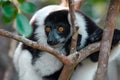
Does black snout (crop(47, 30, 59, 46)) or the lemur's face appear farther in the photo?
Result: the lemur's face

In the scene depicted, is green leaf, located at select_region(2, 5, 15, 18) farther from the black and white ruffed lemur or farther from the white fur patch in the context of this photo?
the white fur patch

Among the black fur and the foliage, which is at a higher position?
the foliage

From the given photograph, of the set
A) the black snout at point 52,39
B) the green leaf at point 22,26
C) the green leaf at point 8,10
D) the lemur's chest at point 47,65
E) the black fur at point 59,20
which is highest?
the green leaf at point 8,10

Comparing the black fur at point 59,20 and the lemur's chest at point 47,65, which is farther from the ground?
the black fur at point 59,20

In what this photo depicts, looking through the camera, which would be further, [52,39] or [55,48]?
[55,48]

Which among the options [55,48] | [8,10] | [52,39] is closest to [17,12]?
[8,10]

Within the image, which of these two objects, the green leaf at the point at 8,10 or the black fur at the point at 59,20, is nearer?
the green leaf at the point at 8,10

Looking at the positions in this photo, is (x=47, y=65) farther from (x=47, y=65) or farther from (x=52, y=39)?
(x=52, y=39)

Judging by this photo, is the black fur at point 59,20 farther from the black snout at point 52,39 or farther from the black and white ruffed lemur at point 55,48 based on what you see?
the black snout at point 52,39

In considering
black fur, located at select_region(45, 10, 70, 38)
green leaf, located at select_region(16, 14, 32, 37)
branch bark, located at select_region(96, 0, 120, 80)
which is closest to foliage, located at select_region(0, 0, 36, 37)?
green leaf, located at select_region(16, 14, 32, 37)

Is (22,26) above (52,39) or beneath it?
above

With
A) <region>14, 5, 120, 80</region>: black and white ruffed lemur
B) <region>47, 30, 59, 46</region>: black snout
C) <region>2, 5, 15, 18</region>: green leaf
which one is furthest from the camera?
<region>14, 5, 120, 80</region>: black and white ruffed lemur

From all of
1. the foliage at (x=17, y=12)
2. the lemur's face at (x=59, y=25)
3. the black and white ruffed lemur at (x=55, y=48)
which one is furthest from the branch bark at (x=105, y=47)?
the lemur's face at (x=59, y=25)

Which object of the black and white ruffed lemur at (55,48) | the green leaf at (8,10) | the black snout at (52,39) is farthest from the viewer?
the black and white ruffed lemur at (55,48)
